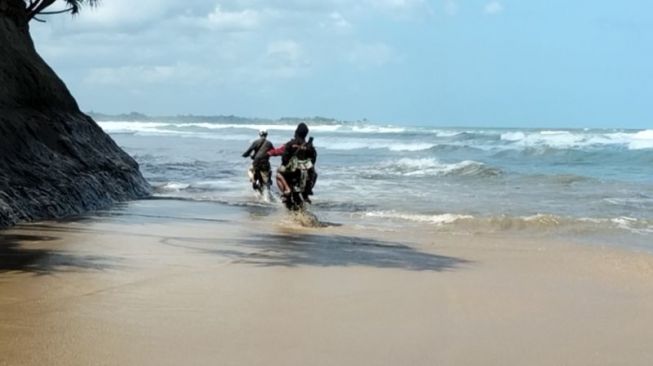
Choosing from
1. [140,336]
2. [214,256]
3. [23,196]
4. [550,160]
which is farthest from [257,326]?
[550,160]

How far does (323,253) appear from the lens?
8203 millimetres

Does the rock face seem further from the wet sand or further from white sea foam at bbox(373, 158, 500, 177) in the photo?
white sea foam at bbox(373, 158, 500, 177)

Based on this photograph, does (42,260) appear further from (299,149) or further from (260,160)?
(260,160)

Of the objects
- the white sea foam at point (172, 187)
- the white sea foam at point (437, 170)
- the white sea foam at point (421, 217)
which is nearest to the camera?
the white sea foam at point (421, 217)

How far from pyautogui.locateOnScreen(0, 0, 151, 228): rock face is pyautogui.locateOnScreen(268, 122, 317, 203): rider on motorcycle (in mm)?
2892

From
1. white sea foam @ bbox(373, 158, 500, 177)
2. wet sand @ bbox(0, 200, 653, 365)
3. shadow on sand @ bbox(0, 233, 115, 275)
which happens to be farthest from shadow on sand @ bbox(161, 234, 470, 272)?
white sea foam @ bbox(373, 158, 500, 177)

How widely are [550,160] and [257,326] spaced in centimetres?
3032

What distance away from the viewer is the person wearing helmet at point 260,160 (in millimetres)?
15430

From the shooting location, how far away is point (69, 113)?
1434cm

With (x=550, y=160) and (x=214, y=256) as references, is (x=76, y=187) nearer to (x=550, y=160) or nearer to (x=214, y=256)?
(x=214, y=256)

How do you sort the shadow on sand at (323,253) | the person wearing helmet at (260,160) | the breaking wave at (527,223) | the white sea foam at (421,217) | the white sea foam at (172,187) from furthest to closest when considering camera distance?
1. the white sea foam at (172,187)
2. the person wearing helmet at (260,160)
3. the white sea foam at (421,217)
4. the breaking wave at (527,223)
5. the shadow on sand at (323,253)

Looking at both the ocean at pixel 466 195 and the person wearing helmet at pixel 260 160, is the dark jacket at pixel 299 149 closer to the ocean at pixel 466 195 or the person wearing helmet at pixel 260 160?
the ocean at pixel 466 195

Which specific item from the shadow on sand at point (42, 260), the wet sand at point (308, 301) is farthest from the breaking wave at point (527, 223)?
the shadow on sand at point (42, 260)

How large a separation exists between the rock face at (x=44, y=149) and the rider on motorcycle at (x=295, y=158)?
114 inches
